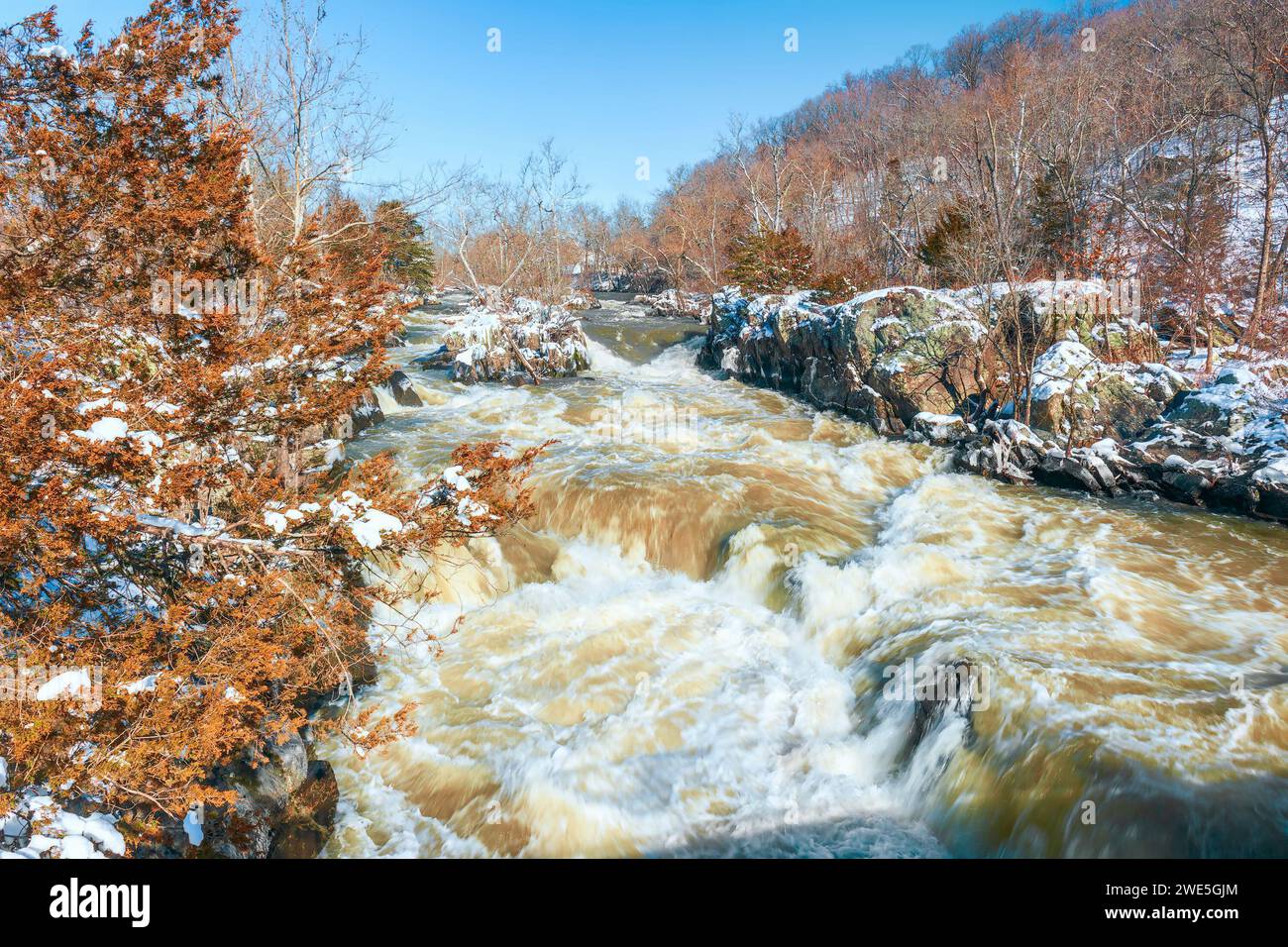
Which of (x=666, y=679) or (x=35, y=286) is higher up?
(x=35, y=286)

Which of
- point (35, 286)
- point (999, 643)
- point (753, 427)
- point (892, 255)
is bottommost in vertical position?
point (999, 643)

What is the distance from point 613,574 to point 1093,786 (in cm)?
589

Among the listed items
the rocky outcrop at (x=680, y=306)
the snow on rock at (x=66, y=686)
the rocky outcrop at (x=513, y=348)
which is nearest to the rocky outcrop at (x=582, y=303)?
the rocky outcrop at (x=680, y=306)

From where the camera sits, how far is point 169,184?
14.0ft

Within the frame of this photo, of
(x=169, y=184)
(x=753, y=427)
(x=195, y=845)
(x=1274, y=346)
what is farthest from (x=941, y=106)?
(x=195, y=845)

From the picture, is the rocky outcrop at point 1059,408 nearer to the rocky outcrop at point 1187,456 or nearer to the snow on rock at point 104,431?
the rocky outcrop at point 1187,456

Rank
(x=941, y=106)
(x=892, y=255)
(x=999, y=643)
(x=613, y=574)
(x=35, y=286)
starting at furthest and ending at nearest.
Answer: (x=941, y=106), (x=892, y=255), (x=613, y=574), (x=999, y=643), (x=35, y=286)

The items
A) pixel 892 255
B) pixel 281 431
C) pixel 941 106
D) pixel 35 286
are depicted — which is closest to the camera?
pixel 35 286

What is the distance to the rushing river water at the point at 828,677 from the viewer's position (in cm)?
464

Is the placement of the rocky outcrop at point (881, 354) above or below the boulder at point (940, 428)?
above

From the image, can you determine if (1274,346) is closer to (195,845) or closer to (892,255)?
(892,255)

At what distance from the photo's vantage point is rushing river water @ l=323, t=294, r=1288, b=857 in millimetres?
4641

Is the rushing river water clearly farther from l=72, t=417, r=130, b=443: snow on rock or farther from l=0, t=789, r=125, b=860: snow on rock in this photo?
l=72, t=417, r=130, b=443: snow on rock
